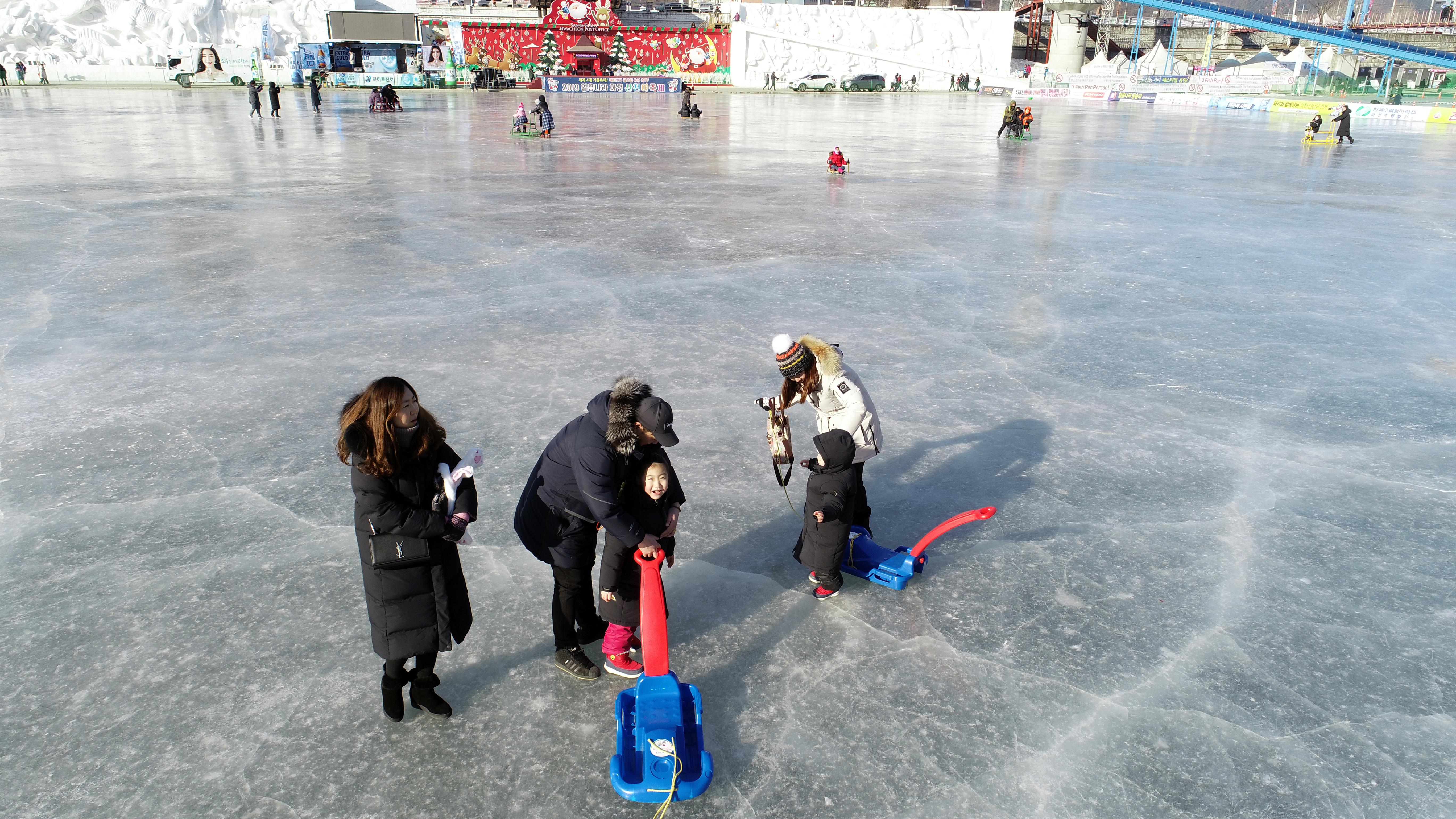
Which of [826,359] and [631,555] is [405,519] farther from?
[826,359]

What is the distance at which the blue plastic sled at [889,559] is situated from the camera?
4023 mm

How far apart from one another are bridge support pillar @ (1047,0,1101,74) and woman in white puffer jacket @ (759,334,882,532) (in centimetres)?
7521

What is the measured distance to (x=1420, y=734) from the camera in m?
3.14

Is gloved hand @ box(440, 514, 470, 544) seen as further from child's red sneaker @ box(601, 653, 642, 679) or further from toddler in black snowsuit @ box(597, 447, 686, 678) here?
child's red sneaker @ box(601, 653, 642, 679)

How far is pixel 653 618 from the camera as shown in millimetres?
3068

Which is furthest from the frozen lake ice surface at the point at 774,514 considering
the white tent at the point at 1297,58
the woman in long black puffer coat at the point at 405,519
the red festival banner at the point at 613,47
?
the white tent at the point at 1297,58

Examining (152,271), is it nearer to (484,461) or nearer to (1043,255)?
(484,461)

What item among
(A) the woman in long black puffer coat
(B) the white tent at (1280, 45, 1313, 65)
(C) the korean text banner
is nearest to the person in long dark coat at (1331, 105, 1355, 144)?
(A) the woman in long black puffer coat

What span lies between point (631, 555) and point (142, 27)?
77.8 meters

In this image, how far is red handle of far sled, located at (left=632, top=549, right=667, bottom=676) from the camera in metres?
3.03

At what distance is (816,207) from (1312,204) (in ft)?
A: 27.1

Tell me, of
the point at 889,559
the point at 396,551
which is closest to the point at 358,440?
the point at 396,551

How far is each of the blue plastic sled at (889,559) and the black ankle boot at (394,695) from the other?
1918mm

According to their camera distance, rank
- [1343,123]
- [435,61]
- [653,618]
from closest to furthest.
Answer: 1. [653,618]
2. [1343,123]
3. [435,61]
